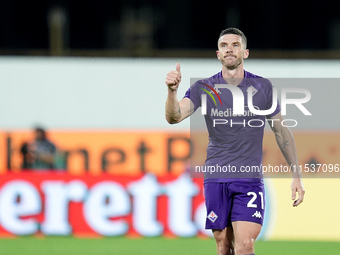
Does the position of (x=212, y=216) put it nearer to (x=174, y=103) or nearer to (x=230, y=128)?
(x=230, y=128)

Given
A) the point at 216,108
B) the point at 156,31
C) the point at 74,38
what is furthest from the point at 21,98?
the point at 216,108

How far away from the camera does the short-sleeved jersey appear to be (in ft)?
20.1

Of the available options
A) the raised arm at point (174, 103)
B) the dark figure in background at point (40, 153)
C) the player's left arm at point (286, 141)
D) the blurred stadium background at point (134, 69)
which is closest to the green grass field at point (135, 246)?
the blurred stadium background at point (134, 69)

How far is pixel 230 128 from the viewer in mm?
6176

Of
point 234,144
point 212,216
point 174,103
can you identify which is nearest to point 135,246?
point 212,216

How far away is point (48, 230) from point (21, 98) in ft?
13.3

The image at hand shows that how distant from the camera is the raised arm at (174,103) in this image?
5.37m

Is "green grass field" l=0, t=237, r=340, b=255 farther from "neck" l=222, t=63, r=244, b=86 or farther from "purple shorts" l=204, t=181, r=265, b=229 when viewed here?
"neck" l=222, t=63, r=244, b=86

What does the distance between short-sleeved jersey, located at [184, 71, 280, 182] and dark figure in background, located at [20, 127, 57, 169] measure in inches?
258

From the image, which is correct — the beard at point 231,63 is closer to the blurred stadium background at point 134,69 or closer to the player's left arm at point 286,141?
the player's left arm at point 286,141

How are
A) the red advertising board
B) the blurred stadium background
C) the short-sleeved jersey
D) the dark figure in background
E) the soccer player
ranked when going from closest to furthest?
the soccer player → the short-sleeved jersey → the red advertising board → the dark figure in background → the blurred stadium background

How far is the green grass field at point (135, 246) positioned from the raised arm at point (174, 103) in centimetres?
388

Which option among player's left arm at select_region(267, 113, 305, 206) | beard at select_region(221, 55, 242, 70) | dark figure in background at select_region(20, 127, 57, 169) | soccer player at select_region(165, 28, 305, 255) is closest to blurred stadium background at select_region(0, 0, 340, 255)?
dark figure in background at select_region(20, 127, 57, 169)

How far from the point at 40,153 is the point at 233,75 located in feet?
22.4
